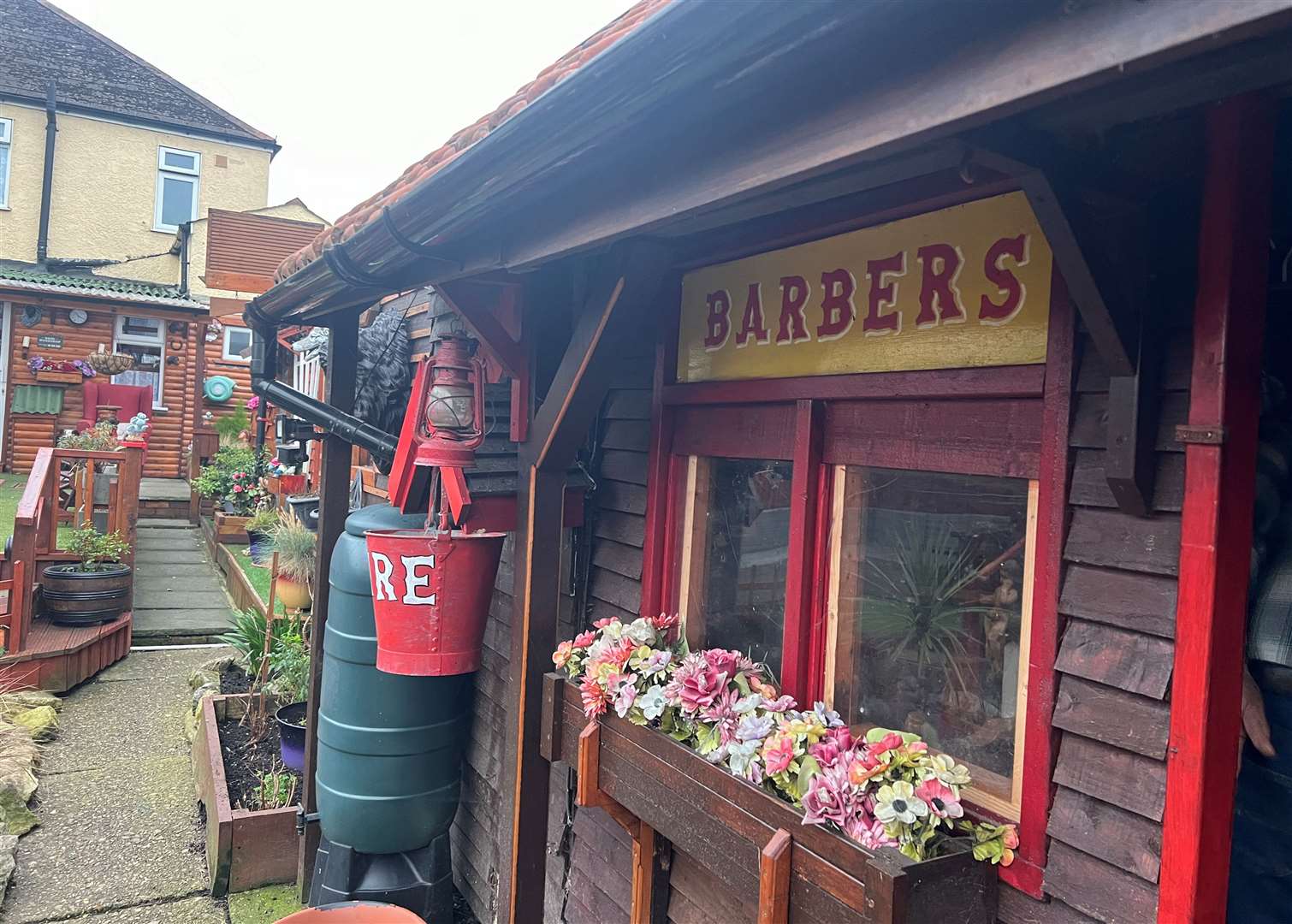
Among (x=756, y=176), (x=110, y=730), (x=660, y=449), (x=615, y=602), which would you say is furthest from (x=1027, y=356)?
(x=110, y=730)

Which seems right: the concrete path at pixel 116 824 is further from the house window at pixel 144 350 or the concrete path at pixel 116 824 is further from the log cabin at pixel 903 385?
the house window at pixel 144 350

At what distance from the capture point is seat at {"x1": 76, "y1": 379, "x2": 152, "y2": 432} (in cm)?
1504

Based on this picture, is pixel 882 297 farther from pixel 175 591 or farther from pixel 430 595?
pixel 175 591

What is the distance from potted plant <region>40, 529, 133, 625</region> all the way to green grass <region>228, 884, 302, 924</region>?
4198mm

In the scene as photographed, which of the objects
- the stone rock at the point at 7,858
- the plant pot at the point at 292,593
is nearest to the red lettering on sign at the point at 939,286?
the stone rock at the point at 7,858

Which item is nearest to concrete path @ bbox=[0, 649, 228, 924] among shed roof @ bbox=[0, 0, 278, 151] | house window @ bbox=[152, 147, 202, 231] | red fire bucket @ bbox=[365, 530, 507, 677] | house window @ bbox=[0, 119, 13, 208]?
red fire bucket @ bbox=[365, 530, 507, 677]

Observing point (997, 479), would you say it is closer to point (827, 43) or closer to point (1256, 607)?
point (1256, 607)

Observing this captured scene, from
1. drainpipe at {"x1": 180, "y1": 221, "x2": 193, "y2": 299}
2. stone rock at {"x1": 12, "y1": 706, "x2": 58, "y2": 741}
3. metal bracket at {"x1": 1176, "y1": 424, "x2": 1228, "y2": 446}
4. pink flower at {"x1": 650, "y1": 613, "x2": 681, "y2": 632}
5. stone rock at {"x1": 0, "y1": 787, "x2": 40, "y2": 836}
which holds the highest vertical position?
drainpipe at {"x1": 180, "y1": 221, "x2": 193, "y2": 299}

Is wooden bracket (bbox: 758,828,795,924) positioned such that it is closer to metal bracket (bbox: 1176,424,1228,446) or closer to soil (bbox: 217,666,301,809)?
metal bracket (bbox: 1176,424,1228,446)

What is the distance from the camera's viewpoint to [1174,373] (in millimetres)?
1547

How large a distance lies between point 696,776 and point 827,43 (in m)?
1.65

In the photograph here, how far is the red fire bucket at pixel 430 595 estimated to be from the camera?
287cm

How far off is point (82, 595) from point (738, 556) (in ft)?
22.4

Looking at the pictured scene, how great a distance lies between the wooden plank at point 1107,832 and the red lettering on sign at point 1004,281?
0.95 metres
